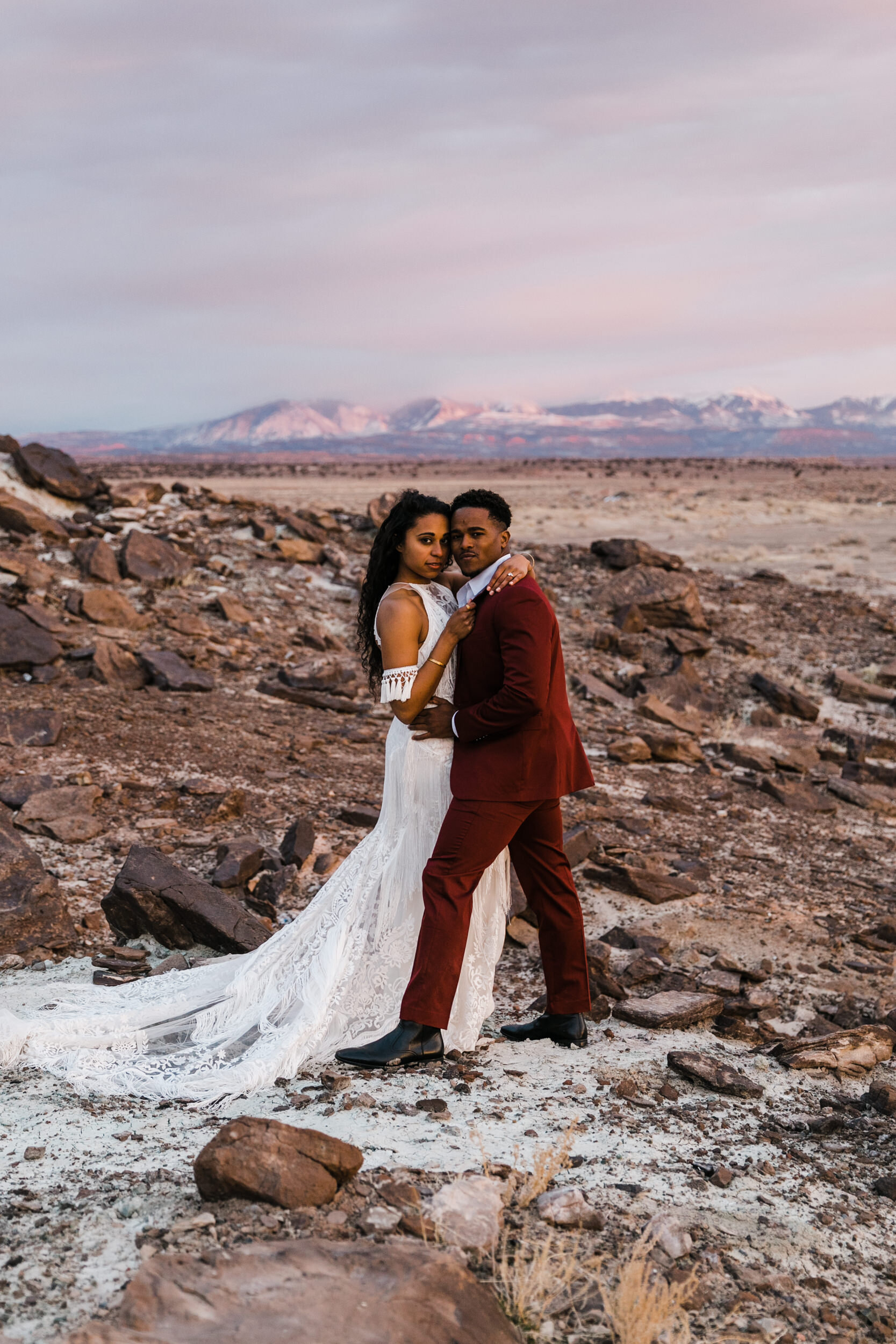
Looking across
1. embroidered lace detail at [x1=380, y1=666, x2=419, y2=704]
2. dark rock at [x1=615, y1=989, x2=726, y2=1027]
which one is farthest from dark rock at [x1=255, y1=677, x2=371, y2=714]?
embroidered lace detail at [x1=380, y1=666, x2=419, y2=704]

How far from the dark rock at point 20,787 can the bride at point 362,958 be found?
2678mm

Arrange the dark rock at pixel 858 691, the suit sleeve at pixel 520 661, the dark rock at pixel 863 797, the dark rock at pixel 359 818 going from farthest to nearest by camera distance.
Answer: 1. the dark rock at pixel 858 691
2. the dark rock at pixel 863 797
3. the dark rock at pixel 359 818
4. the suit sleeve at pixel 520 661

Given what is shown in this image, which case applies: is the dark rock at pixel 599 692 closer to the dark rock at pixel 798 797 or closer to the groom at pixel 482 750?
the dark rock at pixel 798 797

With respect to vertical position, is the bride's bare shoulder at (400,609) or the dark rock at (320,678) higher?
the bride's bare shoulder at (400,609)

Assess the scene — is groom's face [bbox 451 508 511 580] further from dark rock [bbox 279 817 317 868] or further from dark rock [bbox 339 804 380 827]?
dark rock [bbox 339 804 380 827]

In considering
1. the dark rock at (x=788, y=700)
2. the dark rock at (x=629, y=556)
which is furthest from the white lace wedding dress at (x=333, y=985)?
the dark rock at (x=629, y=556)

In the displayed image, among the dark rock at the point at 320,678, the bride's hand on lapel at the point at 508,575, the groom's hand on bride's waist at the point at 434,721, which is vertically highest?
the bride's hand on lapel at the point at 508,575

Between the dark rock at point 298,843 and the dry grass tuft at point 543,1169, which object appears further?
the dark rock at point 298,843

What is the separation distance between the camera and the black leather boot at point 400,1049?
384 centimetres

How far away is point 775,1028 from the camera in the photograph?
188 inches

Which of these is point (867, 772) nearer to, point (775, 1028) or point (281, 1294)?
point (775, 1028)

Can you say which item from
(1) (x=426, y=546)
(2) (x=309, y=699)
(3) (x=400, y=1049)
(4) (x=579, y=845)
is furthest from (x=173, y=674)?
(3) (x=400, y=1049)

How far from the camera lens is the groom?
380 cm

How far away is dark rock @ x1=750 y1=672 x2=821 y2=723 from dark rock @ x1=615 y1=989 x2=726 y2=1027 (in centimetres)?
713
